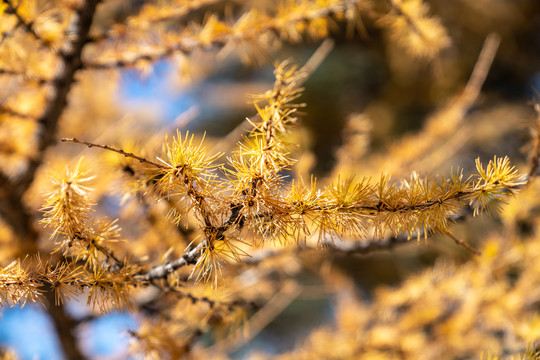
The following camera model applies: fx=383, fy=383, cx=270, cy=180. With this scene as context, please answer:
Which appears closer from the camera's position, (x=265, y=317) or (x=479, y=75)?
(x=479, y=75)

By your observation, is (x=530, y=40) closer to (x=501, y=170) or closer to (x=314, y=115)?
(x=314, y=115)

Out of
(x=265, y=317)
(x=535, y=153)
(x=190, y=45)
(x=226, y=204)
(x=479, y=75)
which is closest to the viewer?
(x=226, y=204)

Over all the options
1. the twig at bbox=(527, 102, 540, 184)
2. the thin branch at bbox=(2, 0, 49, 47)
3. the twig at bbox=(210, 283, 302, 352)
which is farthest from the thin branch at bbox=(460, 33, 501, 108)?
the thin branch at bbox=(2, 0, 49, 47)

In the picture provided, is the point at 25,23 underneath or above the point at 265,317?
above

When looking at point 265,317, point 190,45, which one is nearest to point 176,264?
point 190,45

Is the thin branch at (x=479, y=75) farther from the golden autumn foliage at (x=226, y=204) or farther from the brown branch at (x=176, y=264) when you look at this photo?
the brown branch at (x=176, y=264)

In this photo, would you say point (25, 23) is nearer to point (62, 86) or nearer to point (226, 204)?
point (62, 86)

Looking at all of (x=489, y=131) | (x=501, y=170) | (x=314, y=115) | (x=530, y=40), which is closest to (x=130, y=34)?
(x=501, y=170)

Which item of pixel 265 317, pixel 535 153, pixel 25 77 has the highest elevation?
pixel 25 77

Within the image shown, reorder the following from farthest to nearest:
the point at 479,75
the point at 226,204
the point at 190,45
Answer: the point at 479,75 < the point at 190,45 < the point at 226,204

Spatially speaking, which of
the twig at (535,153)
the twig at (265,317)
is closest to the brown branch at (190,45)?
the twig at (535,153)
